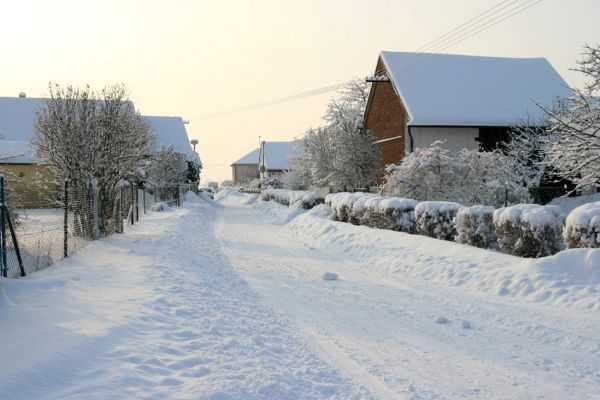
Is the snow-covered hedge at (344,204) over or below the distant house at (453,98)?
below

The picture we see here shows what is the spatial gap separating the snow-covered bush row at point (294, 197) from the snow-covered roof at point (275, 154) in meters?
42.7

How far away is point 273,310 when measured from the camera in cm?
779

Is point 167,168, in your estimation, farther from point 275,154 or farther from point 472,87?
point 275,154

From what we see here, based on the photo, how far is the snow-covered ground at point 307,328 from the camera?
15.6 ft

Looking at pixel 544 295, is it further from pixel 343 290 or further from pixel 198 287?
pixel 198 287

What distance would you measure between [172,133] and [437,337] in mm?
52010

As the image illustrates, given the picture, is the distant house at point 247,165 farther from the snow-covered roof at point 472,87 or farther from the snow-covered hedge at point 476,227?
the snow-covered hedge at point 476,227

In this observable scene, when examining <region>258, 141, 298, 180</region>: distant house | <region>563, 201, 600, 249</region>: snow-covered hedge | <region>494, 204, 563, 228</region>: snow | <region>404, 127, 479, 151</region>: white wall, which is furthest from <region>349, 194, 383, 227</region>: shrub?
<region>258, 141, 298, 180</region>: distant house

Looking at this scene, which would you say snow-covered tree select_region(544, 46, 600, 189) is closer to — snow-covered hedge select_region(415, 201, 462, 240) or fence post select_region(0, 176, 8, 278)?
snow-covered hedge select_region(415, 201, 462, 240)

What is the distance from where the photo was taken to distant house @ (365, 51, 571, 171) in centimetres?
2841

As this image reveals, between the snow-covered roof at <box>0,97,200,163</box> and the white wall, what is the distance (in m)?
21.2

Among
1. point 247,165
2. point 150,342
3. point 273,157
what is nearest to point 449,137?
point 150,342

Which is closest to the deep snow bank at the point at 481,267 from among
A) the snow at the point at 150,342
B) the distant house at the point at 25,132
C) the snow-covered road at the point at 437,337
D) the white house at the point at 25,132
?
the snow-covered road at the point at 437,337

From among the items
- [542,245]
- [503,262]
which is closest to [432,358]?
[503,262]
